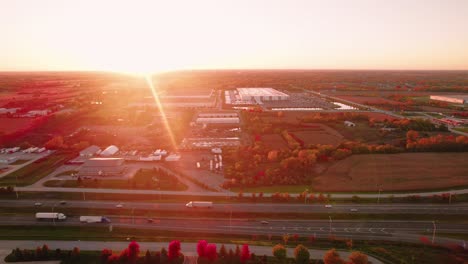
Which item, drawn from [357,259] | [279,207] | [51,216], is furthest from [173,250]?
[51,216]

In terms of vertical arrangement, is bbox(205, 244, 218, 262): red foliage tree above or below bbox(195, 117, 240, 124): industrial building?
below

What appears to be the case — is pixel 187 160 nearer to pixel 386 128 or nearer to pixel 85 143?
pixel 85 143

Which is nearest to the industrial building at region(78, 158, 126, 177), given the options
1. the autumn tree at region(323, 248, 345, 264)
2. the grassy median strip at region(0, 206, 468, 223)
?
the grassy median strip at region(0, 206, 468, 223)

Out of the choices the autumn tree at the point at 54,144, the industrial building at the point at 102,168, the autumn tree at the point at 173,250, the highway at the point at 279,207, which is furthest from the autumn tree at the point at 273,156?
the autumn tree at the point at 54,144

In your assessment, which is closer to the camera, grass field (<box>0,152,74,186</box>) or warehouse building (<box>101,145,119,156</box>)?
grass field (<box>0,152,74,186</box>)

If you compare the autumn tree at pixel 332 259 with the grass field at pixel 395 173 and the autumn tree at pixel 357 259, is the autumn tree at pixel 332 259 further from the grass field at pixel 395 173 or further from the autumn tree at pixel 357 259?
the grass field at pixel 395 173

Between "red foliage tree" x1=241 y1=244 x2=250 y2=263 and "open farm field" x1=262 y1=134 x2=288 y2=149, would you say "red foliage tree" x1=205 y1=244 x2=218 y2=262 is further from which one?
"open farm field" x1=262 y1=134 x2=288 y2=149

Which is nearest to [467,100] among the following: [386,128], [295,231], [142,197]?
[386,128]
